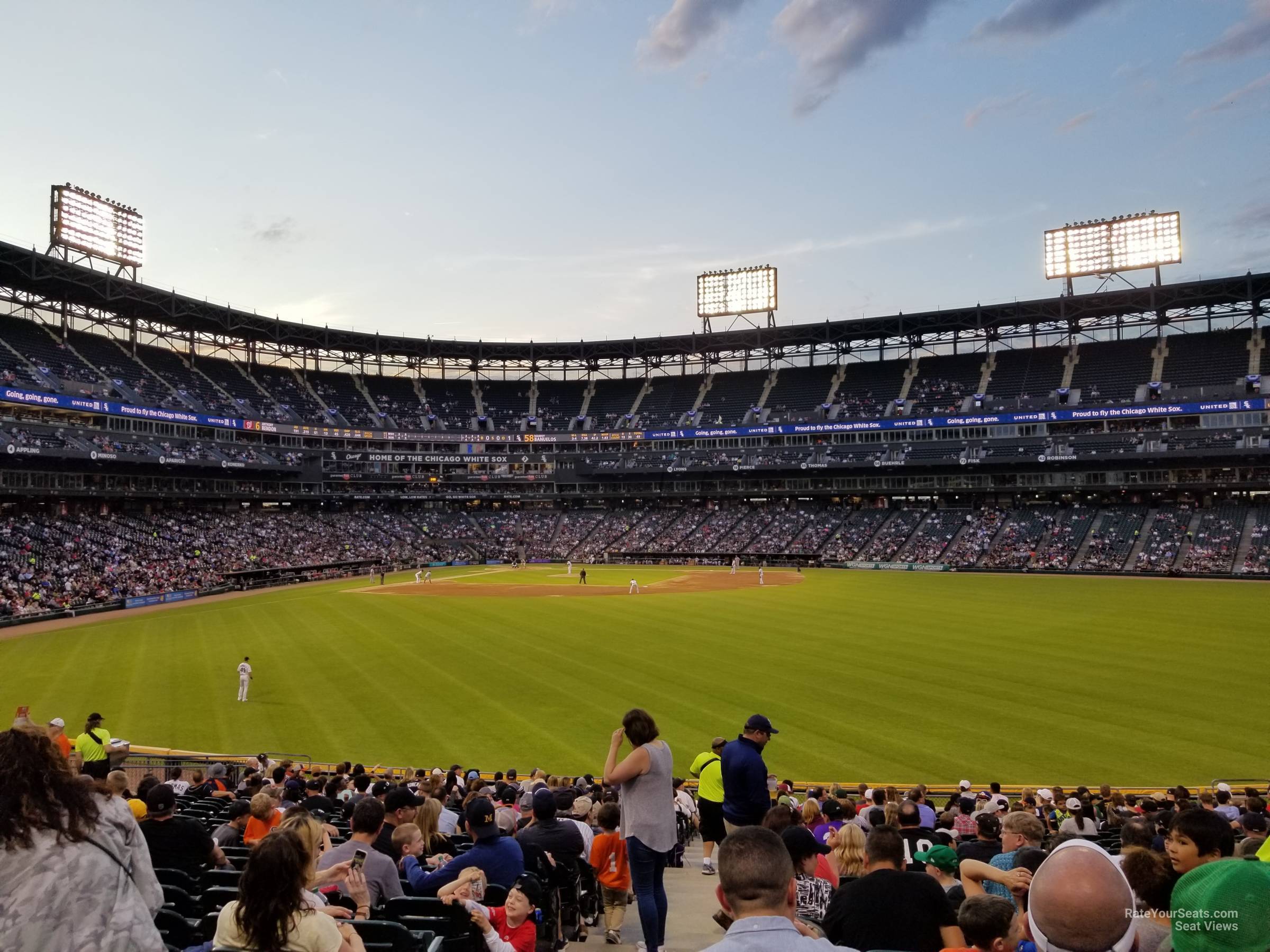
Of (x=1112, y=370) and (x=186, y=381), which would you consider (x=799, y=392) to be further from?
(x=186, y=381)

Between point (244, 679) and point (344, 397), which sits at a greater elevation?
point (344, 397)

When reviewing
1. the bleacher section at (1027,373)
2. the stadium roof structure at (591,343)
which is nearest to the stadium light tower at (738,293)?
the stadium roof structure at (591,343)

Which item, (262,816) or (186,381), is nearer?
(262,816)

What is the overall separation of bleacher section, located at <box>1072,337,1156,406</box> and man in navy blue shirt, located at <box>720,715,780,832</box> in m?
80.3

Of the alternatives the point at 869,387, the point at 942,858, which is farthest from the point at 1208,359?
the point at 942,858

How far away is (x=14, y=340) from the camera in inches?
2495

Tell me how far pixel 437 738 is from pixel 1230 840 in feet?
60.0

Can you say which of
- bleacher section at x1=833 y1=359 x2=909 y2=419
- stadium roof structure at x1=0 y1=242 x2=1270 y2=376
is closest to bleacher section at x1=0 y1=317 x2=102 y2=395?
stadium roof structure at x1=0 y1=242 x2=1270 y2=376

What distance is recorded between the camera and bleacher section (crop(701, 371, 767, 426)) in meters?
94.9

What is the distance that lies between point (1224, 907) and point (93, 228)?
87320 millimetres

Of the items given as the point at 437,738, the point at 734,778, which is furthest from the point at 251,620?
the point at 734,778

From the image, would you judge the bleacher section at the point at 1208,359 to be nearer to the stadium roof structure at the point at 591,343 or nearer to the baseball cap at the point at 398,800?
the stadium roof structure at the point at 591,343

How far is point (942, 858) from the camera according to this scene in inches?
238

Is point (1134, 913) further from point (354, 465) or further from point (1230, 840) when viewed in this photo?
point (354, 465)
